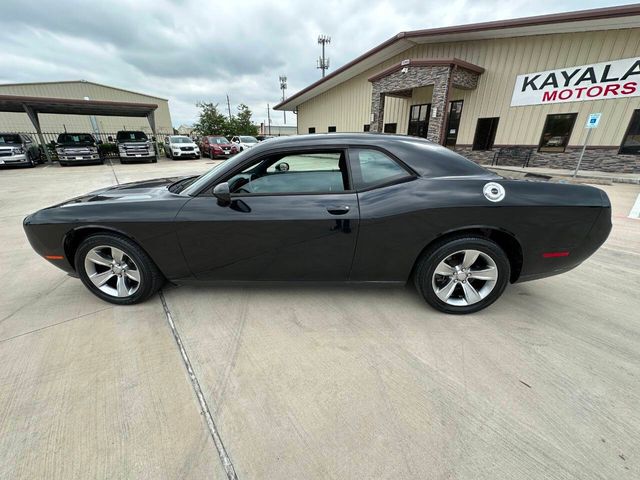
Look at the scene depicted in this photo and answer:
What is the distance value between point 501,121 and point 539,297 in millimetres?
13309

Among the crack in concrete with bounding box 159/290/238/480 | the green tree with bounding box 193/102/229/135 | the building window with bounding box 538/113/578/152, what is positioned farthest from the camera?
the green tree with bounding box 193/102/229/135

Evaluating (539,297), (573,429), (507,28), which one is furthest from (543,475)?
(507,28)

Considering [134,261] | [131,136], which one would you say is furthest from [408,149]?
[131,136]

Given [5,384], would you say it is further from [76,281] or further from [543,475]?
[543,475]

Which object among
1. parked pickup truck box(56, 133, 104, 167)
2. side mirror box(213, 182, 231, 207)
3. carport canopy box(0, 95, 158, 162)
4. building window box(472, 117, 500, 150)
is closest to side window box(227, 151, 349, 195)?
side mirror box(213, 182, 231, 207)

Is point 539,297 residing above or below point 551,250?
below

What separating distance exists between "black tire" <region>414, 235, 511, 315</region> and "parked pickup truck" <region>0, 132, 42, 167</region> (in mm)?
19783

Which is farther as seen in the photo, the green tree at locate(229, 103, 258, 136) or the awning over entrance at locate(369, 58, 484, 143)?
the green tree at locate(229, 103, 258, 136)

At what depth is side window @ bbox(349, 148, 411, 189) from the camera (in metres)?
2.29

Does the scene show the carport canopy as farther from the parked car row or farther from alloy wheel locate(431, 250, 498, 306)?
alloy wheel locate(431, 250, 498, 306)

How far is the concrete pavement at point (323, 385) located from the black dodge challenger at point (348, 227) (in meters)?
0.32

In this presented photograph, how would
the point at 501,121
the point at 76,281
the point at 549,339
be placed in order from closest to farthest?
the point at 549,339, the point at 76,281, the point at 501,121

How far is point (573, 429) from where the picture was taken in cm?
151

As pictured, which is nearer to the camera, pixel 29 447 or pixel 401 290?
pixel 29 447
